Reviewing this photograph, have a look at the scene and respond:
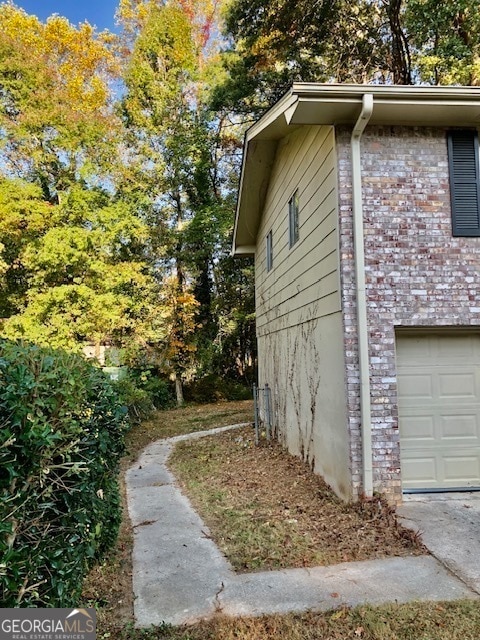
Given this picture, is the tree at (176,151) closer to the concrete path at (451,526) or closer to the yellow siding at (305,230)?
the yellow siding at (305,230)

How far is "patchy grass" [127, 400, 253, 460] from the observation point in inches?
448

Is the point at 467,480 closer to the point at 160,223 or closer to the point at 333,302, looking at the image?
the point at 333,302

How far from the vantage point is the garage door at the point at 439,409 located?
5465 mm

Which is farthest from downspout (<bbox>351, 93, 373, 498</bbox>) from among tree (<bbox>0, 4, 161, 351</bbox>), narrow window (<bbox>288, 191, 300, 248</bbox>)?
tree (<bbox>0, 4, 161, 351</bbox>)

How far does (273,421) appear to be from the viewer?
390 inches

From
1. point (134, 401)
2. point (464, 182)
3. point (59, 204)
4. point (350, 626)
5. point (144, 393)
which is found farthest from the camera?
point (59, 204)

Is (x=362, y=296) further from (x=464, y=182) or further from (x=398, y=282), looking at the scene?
(x=464, y=182)

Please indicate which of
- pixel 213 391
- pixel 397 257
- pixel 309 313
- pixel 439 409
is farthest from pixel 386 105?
pixel 213 391

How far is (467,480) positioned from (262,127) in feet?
18.9

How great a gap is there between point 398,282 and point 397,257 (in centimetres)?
29

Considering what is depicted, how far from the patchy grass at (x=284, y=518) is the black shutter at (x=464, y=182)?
331cm

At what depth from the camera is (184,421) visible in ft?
45.0

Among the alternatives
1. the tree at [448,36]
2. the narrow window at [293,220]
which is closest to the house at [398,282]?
the narrow window at [293,220]

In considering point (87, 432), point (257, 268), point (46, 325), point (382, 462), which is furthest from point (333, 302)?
point (46, 325)
